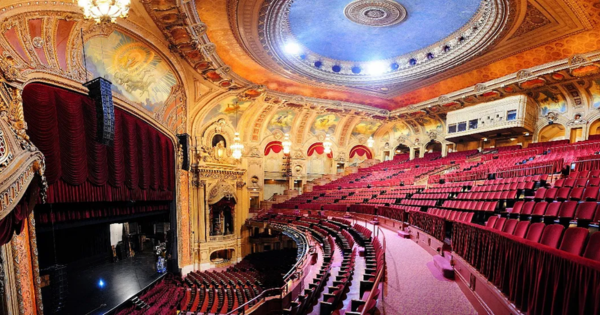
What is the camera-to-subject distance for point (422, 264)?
2.36 metres

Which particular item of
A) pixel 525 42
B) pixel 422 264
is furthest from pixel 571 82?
pixel 422 264

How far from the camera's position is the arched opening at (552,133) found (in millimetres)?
7277

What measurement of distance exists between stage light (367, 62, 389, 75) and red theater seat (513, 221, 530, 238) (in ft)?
22.4

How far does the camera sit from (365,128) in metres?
10.6

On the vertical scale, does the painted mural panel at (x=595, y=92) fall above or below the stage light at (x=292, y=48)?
below

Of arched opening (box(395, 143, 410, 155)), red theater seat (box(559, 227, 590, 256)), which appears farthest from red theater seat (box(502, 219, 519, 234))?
arched opening (box(395, 143, 410, 155))

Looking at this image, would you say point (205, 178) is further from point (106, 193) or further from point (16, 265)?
point (16, 265)

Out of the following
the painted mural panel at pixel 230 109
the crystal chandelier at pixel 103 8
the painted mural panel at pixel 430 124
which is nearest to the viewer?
the crystal chandelier at pixel 103 8

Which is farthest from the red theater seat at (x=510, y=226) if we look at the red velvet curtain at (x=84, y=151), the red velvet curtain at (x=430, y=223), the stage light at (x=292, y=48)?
the stage light at (x=292, y=48)

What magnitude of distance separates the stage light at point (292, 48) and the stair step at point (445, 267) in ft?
17.2

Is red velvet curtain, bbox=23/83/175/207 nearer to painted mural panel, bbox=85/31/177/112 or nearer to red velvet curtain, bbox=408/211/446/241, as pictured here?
painted mural panel, bbox=85/31/177/112

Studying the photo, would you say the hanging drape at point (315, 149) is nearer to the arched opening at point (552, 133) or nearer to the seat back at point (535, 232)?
the arched opening at point (552, 133)

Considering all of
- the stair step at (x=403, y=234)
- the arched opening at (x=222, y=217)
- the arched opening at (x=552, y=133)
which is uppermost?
the arched opening at (x=552, y=133)

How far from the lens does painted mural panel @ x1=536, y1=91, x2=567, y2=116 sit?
692 cm
